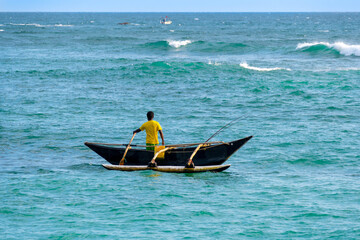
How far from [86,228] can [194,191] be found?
311 cm

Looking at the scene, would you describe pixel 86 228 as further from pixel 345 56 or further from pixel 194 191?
pixel 345 56

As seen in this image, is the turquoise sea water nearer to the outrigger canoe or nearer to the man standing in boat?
the outrigger canoe

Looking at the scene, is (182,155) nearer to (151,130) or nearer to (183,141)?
(151,130)

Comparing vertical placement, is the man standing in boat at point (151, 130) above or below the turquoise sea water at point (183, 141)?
above

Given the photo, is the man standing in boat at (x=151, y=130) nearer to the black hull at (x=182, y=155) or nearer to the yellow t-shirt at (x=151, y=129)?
the yellow t-shirt at (x=151, y=129)

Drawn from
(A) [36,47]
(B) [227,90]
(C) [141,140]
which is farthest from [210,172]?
(A) [36,47]

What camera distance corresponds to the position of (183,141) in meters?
17.6

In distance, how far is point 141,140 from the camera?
18.5m

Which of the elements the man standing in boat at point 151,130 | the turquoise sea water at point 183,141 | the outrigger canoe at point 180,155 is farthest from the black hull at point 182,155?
the turquoise sea water at point 183,141

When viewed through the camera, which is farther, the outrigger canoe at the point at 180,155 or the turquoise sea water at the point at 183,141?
the outrigger canoe at the point at 180,155

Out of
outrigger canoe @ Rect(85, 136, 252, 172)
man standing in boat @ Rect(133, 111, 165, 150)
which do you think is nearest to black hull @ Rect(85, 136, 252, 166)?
outrigger canoe @ Rect(85, 136, 252, 172)

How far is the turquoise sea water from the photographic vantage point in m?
10.4

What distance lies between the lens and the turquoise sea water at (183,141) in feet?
34.3

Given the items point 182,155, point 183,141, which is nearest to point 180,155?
point 182,155
